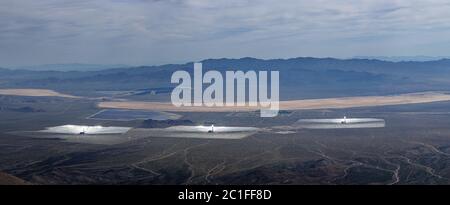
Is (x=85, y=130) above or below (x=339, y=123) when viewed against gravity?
below

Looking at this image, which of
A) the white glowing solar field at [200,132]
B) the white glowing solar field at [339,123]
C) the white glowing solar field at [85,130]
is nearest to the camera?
the white glowing solar field at [200,132]

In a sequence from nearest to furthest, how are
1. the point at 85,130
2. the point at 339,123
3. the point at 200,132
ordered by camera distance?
the point at 200,132 < the point at 85,130 < the point at 339,123

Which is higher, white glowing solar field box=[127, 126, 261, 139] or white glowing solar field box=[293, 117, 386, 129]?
white glowing solar field box=[293, 117, 386, 129]

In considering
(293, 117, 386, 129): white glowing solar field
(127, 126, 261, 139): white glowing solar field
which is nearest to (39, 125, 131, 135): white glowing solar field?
(127, 126, 261, 139): white glowing solar field

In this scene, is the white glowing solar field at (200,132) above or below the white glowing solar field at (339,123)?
below

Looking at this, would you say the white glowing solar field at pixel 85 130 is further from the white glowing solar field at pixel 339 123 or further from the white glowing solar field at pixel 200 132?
the white glowing solar field at pixel 339 123

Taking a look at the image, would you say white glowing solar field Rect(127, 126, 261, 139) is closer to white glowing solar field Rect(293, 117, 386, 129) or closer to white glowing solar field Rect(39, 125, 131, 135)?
white glowing solar field Rect(39, 125, 131, 135)

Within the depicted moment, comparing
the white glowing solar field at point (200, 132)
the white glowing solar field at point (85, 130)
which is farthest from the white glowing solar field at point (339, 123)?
the white glowing solar field at point (85, 130)

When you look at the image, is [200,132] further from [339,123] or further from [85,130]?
[339,123]

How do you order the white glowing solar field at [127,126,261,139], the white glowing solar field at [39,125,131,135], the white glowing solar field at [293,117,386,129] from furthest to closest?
the white glowing solar field at [293,117,386,129], the white glowing solar field at [39,125,131,135], the white glowing solar field at [127,126,261,139]

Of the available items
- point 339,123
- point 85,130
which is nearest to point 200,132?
point 85,130
